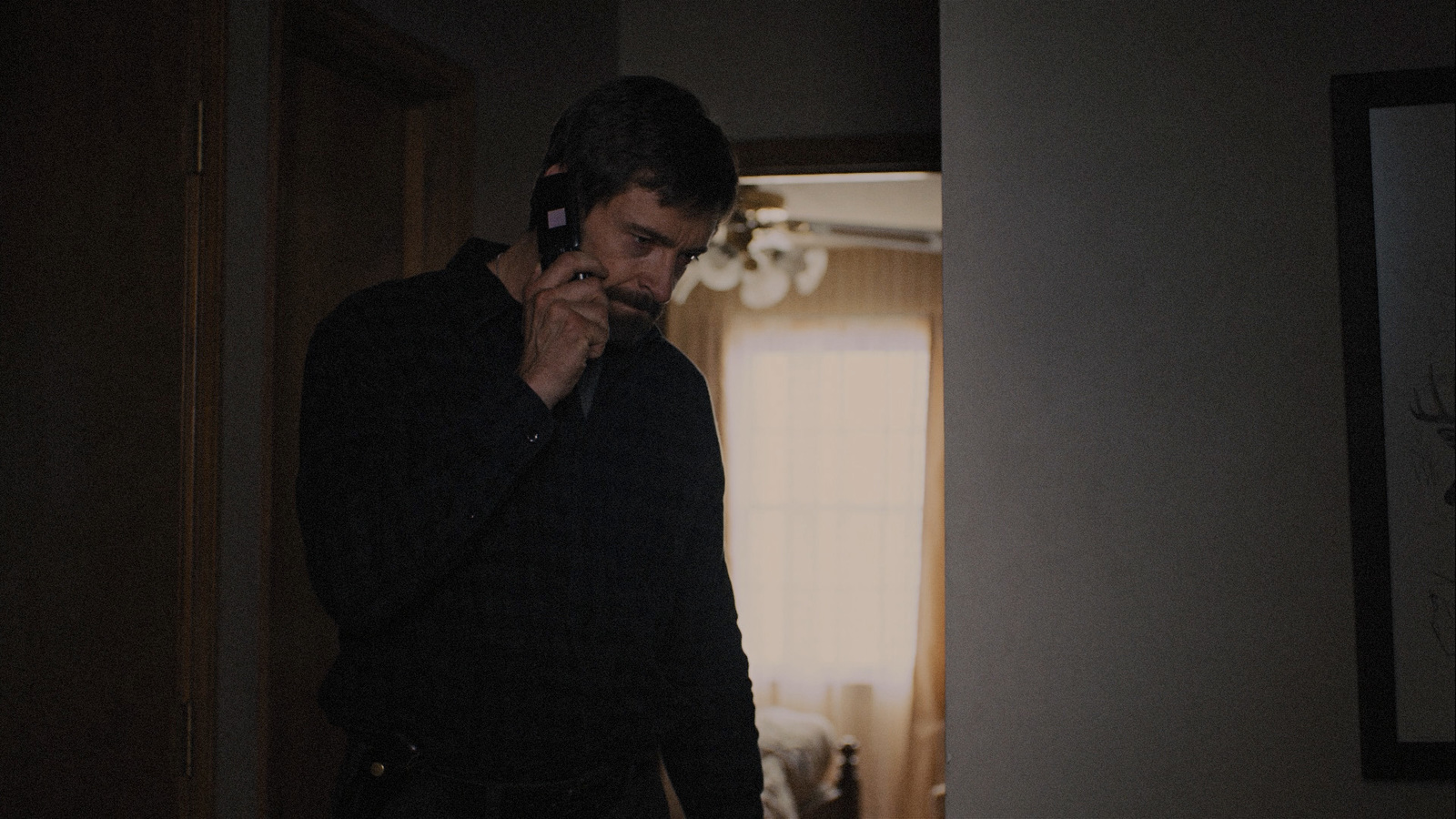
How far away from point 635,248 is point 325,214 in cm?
117

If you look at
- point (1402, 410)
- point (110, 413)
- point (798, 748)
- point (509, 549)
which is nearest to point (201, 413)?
point (110, 413)

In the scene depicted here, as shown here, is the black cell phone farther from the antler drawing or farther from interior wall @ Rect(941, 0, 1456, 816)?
the antler drawing

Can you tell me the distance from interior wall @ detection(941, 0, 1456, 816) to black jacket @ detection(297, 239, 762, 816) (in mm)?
344

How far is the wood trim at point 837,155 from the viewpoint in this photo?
242 centimetres

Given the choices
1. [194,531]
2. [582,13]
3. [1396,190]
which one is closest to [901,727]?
[582,13]

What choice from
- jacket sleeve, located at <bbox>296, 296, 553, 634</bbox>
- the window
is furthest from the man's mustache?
the window

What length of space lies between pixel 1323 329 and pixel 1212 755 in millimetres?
470

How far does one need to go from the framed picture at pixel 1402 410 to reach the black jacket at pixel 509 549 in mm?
707

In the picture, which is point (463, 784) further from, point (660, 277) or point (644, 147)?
point (644, 147)

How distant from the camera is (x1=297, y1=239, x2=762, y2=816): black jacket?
3.12ft

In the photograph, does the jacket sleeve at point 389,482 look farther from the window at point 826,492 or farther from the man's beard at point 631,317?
the window at point 826,492

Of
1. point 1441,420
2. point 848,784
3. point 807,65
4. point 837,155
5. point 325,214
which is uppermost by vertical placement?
point 807,65

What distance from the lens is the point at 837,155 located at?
96.7 inches

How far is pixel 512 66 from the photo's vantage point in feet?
8.54
